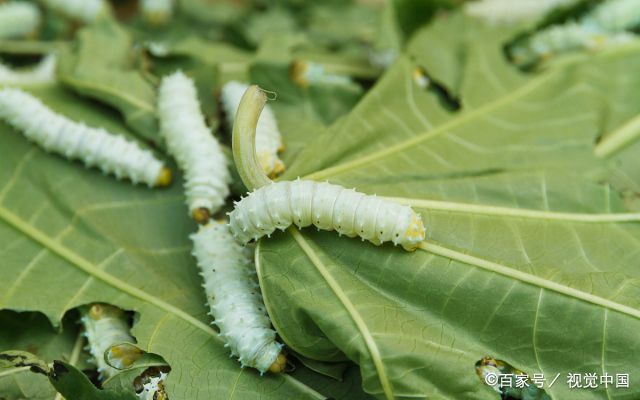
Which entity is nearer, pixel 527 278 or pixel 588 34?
pixel 527 278

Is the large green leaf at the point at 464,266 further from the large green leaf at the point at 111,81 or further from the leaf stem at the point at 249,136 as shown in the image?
the large green leaf at the point at 111,81

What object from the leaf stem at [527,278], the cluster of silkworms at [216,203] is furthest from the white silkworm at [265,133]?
the leaf stem at [527,278]

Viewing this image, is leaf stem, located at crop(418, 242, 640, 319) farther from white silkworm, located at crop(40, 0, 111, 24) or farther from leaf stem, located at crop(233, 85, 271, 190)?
white silkworm, located at crop(40, 0, 111, 24)

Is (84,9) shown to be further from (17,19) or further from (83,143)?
(83,143)

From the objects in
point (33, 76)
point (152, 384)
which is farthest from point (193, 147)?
point (33, 76)

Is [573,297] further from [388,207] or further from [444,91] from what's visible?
[444,91]

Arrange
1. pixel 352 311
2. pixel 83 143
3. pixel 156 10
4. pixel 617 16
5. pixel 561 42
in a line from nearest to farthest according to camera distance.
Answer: pixel 352 311 → pixel 83 143 → pixel 561 42 → pixel 617 16 → pixel 156 10

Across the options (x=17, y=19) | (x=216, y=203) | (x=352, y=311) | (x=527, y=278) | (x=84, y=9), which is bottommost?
(x=352, y=311)
